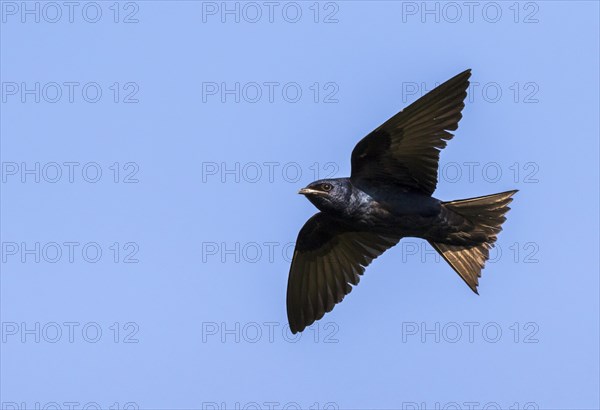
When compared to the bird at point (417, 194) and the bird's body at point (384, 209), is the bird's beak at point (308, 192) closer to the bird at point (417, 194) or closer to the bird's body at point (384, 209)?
the bird at point (417, 194)

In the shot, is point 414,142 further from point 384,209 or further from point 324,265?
point 324,265

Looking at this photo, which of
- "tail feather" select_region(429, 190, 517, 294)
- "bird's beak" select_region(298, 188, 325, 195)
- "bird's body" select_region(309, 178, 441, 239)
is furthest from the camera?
"tail feather" select_region(429, 190, 517, 294)

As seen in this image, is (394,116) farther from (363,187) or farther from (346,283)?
(346,283)

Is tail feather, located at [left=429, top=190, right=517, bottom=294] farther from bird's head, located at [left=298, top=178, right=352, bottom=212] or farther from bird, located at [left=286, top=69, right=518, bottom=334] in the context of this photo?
bird's head, located at [left=298, top=178, right=352, bottom=212]

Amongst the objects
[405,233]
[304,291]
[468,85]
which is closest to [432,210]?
[405,233]

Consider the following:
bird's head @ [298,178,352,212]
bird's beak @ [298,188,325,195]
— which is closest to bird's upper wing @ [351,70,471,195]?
bird's head @ [298,178,352,212]

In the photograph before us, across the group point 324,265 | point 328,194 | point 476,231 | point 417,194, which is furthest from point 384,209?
point 324,265
